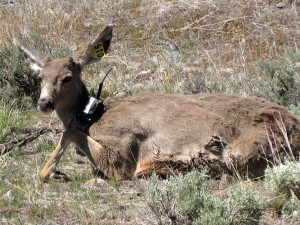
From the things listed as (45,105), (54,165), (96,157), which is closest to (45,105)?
(45,105)

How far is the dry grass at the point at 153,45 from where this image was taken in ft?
25.4

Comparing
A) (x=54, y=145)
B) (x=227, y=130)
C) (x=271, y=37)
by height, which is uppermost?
(x=227, y=130)

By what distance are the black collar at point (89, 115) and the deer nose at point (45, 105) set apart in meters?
0.41

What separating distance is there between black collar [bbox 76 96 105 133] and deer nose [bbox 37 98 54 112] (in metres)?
0.41

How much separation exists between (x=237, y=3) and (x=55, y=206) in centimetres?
967

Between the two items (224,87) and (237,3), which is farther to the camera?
(237,3)

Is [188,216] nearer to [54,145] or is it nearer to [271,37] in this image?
[54,145]

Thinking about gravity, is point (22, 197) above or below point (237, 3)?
above

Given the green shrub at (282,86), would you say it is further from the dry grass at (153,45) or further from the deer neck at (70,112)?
the deer neck at (70,112)

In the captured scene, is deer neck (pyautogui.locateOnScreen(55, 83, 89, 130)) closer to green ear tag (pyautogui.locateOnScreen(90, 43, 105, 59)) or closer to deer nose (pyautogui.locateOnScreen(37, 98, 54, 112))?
deer nose (pyautogui.locateOnScreen(37, 98, 54, 112))

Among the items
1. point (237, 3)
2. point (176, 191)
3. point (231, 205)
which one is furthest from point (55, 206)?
point (237, 3)

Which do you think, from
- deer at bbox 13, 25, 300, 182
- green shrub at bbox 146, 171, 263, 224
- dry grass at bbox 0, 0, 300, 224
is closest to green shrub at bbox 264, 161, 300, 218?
Result: green shrub at bbox 146, 171, 263, 224

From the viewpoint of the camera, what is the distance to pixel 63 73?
7.81 metres

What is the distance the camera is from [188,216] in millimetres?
5461
